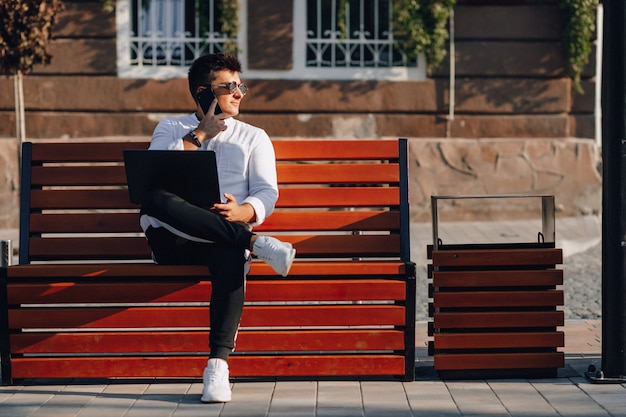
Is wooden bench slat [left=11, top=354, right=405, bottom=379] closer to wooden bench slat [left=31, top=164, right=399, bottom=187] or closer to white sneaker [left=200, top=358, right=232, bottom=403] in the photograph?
white sneaker [left=200, top=358, right=232, bottom=403]

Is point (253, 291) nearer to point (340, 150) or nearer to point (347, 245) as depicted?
point (347, 245)

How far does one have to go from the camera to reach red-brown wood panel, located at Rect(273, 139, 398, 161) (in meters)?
5.58

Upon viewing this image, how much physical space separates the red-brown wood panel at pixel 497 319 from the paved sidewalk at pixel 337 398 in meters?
0.25

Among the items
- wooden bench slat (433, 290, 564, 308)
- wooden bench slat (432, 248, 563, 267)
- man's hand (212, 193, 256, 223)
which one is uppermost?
man's hand (212, 193, 256, 223)

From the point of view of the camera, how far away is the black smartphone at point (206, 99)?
17.8 feet

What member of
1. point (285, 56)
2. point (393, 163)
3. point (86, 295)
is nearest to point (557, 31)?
point (285, 56)

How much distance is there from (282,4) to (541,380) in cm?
836

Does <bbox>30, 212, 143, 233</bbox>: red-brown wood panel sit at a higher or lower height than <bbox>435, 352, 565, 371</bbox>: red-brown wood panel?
higher

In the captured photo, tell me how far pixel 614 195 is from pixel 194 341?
6.51ft

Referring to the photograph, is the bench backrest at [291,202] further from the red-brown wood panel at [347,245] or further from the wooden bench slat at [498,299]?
the wooden bench slat at [498,299]

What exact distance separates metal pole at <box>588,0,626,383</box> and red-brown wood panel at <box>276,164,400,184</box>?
40.0 inches

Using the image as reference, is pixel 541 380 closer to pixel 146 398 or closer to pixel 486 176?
pixel 146 398

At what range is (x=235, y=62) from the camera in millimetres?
5488

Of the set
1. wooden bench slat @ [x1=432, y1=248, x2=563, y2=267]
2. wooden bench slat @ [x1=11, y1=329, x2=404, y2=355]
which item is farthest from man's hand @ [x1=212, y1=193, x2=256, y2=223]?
wooden bench slat @ [x1=432, y1=248, x2=563, y2=267]
